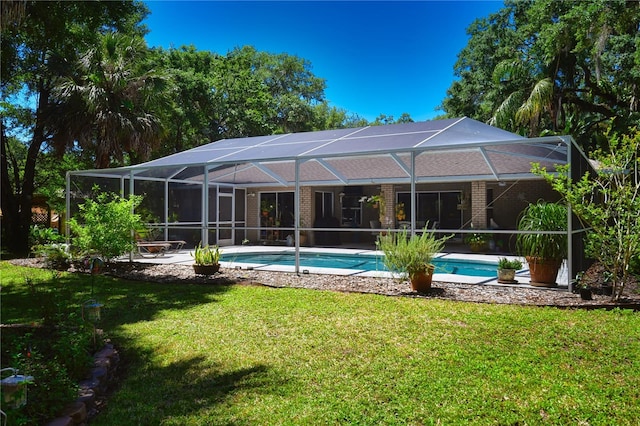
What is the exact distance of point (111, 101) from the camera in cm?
1482

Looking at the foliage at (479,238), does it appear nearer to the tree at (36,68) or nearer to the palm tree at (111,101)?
the palm tree at (111,101)

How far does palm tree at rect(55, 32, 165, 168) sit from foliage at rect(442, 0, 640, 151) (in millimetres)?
12847

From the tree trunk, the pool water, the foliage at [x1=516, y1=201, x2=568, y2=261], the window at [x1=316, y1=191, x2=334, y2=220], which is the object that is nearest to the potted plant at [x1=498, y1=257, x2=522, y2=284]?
the foliage at [x1=516, y1=201, x2=568, y2=261]

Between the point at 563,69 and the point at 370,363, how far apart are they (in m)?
16.2

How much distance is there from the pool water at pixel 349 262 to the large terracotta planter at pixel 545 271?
218 cm

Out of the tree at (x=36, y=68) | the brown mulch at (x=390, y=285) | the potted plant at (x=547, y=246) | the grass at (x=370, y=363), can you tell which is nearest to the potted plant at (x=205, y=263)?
the brown mulch at (x=390, y=285)

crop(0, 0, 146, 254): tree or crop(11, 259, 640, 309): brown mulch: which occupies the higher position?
crop(0, 0, 146, 254): tree

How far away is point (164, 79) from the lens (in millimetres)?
15406

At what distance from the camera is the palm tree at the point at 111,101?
1421 cm

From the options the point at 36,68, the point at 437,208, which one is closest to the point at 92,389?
the point at 36,68

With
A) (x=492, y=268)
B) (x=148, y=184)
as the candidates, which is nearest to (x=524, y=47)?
(x=492, y=268)

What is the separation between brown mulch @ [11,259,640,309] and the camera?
21.8 feet

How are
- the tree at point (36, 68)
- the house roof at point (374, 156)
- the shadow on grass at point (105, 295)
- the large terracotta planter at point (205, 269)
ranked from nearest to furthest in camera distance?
the shadow on grass at point (105, 295), the tree at point (36, 68), the house roof at point (374, 156), the large terracotta planter at point (205, 269)

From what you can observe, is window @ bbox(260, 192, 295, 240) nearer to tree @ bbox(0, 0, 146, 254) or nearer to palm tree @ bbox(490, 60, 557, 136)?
tree @ bbox(0, 0, 146, 254)
